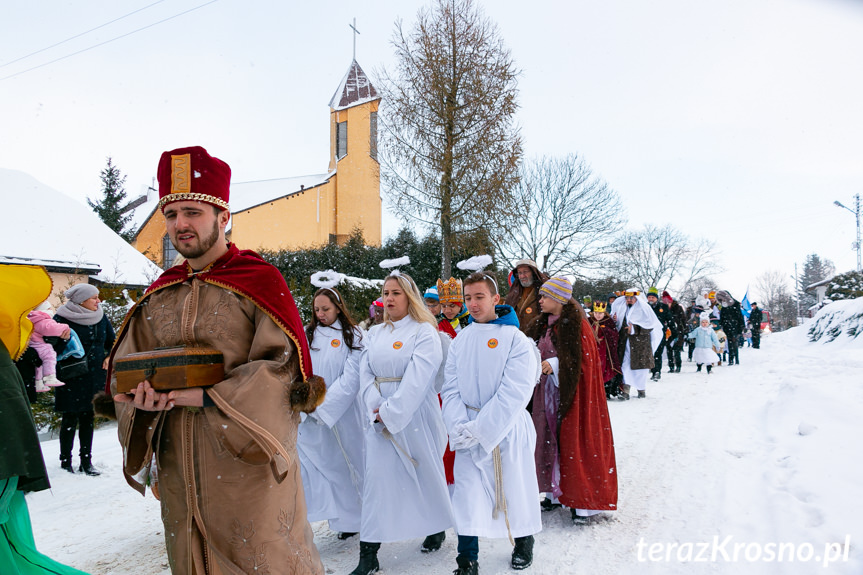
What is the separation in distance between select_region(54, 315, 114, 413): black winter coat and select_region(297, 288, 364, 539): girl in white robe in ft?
10.6

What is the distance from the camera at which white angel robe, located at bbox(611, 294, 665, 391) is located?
1188 centimetres

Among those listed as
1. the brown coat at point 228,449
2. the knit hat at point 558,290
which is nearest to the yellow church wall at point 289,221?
the knit hat at point 558,290

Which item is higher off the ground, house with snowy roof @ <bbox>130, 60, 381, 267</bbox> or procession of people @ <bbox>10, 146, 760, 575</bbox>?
house with snowy roof @ <bbox>130, 60, 381, 267</bbox>

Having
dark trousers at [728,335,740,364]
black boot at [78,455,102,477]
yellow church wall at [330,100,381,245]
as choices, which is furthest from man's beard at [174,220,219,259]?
yellow church wall at [330,100,381,245]

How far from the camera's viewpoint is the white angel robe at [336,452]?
459 centimetres

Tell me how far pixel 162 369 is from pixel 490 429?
2421 millimetres

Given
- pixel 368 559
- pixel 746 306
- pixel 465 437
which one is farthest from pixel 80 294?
pixel 746 306

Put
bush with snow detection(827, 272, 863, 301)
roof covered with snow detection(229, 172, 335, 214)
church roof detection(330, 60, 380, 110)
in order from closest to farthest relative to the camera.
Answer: bush with snow detection(827, 272, 863, 301)
roof covered with snow detection(229, 172, 335, 214)
church roof detection(330, 60, 380, 110)

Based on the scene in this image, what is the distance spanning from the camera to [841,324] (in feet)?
52.3

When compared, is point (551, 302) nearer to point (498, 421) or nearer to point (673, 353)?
point (498, 421)

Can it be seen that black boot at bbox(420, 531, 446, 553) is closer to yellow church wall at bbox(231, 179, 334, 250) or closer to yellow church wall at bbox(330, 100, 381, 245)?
yellow church wall at bbox(231, 179, 334, 250)

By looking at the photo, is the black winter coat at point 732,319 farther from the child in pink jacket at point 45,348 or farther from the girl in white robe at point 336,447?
the child in pink jacket at point 45,348


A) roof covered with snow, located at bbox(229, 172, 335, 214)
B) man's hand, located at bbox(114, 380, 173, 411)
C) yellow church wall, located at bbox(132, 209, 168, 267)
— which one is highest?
roof covered with snow, located at bbox(229, 172, 335, 214)

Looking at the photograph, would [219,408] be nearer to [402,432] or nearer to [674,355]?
[402,432]
